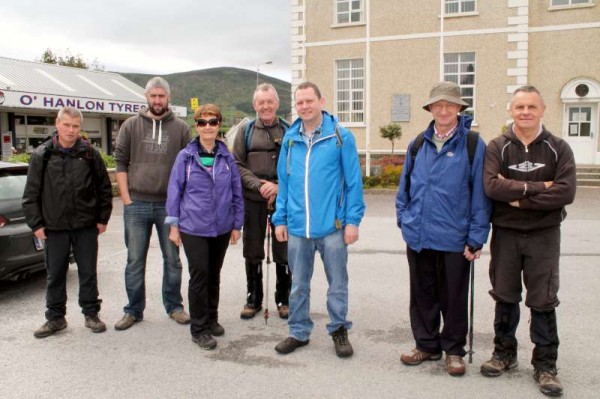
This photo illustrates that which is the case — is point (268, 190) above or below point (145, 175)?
below

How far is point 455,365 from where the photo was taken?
3.91m

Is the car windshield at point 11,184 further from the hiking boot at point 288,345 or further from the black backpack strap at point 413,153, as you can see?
the black backpack strap at point 413,153

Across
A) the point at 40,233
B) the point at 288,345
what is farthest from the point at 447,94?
the point at 40,233

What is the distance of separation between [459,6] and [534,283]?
19155 millimetres

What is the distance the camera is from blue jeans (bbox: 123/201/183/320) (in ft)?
16.5

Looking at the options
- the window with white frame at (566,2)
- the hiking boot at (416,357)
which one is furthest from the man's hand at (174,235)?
the window with white frame at (566,2)

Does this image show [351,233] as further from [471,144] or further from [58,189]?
[58,189]

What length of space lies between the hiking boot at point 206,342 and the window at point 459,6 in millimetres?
19173

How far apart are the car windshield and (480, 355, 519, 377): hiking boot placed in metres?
5.14

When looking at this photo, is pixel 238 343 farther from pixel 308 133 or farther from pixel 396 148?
pixel 396 148

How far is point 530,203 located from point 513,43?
715 inches

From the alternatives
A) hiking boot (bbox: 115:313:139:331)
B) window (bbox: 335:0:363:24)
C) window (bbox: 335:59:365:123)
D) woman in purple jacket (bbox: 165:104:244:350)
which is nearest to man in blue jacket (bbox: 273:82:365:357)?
woman in purple jacket (bbox: 165:104:244:350)

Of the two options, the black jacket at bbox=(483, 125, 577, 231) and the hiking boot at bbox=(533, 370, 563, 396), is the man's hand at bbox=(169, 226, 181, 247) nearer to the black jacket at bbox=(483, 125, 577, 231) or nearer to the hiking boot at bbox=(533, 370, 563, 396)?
the black jacket at bbox=(483, 125, 577, 231)

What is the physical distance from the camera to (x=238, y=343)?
4609mm
